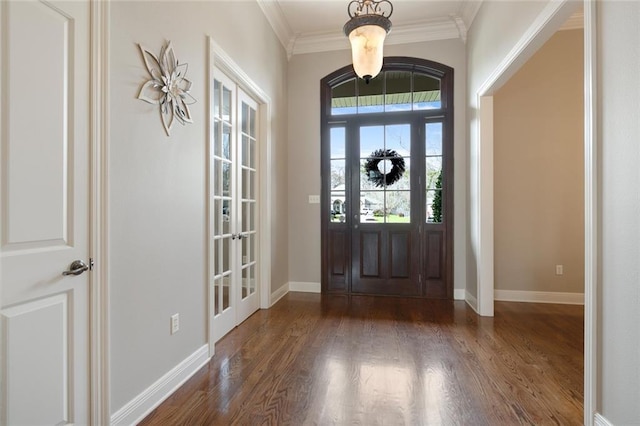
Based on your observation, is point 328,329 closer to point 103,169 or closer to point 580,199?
point 103,169

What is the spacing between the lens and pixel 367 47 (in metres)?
2.45

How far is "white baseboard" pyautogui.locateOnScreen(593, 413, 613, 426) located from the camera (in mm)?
1507

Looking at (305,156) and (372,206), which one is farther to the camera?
(305,156)

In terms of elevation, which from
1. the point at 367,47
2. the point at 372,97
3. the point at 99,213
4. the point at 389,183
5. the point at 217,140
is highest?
the point at 372,97

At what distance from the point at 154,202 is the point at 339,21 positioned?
3.34m

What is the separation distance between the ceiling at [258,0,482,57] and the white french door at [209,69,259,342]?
1207mm

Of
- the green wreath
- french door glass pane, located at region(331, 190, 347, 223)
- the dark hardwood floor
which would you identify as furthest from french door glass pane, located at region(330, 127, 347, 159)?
the dark hardwood floor

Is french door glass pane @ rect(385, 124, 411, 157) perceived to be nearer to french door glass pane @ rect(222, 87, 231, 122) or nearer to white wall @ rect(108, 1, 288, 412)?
french door glass pane @ rect(222, 87, 231, 122)

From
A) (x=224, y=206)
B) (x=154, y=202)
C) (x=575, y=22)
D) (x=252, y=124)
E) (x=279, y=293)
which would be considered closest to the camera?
(x=154, y=202)

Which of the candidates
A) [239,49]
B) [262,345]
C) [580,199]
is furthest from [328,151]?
[580,199]

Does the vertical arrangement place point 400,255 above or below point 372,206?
below

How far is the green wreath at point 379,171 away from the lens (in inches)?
167

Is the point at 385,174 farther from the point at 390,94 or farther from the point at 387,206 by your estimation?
the point at 390,94

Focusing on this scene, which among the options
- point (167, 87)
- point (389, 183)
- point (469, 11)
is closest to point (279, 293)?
point (389, 183)
